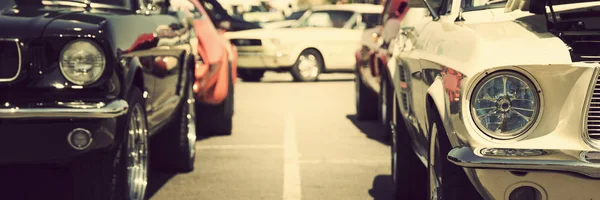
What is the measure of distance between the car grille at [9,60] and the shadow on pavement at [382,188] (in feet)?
8.33

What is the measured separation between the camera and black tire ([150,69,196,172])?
8352 mm

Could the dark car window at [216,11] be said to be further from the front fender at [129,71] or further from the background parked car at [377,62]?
the front fender at [129,71]

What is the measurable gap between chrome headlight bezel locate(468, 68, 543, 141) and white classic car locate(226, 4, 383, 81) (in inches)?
637

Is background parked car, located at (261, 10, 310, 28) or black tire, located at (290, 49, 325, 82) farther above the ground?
background parked car, located at (261, 10, 310, 28)

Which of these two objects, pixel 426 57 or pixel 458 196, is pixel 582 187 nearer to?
pixel 458 196

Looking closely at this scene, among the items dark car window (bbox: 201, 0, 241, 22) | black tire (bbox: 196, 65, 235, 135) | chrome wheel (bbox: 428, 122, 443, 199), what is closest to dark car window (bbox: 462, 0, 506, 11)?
chrome wheel (bbox: 428, 122, 443, 199)

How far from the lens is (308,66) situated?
70.9 ft

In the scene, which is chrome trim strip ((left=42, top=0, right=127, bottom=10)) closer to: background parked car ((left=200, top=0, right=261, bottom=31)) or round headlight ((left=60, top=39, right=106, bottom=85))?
round headlight ((left=60, top=39, right=106, bottom=85))

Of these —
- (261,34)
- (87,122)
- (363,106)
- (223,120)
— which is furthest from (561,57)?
(261,34)

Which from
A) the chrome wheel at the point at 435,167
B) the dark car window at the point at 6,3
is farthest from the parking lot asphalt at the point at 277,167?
the chrome wheel at the point at 435,167

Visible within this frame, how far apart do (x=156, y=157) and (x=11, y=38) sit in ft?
9.64

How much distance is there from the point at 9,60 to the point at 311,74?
52.5 ft

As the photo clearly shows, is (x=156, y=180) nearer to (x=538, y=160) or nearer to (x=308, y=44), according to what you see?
(x=538, y=160)

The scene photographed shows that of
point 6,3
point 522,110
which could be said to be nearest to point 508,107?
point 522,110
